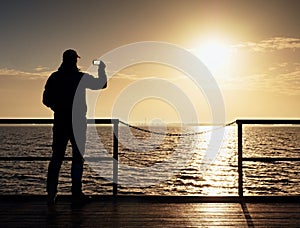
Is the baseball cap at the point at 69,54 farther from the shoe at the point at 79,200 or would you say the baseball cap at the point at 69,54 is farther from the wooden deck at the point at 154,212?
the wooden deck at the point at 154,212

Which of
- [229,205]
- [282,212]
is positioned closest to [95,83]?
[229,205]

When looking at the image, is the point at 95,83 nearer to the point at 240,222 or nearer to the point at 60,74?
the point at 60,74

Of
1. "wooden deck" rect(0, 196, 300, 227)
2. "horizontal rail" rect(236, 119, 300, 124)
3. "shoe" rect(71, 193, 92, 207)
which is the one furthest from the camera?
"horizontal rail" rect(236, 119, 300, 124)

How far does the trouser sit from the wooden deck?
0.31 metres

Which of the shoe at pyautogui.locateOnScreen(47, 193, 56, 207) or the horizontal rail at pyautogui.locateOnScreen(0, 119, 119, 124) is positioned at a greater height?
the horizontal rail at pyautogui.locateOnScreen(0, 119, 119, 124)

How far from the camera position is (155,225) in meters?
5.09

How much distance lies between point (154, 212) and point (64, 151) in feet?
4.77

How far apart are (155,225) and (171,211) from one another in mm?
816

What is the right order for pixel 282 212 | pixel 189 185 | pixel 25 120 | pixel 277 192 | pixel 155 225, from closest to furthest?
1. pixel 155 225
2. pixel 282 212
3. pixel 25 120
4. pixel 277 192
5. pixel 189 185

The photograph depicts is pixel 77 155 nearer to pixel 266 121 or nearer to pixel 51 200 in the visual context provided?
pixel 51 200

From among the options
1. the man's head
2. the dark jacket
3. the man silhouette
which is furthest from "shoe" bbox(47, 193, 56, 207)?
the man's head

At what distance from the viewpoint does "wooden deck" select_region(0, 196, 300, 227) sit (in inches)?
205

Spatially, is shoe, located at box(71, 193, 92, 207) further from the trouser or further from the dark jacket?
the dark jacket

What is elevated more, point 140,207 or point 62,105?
point 62,105
